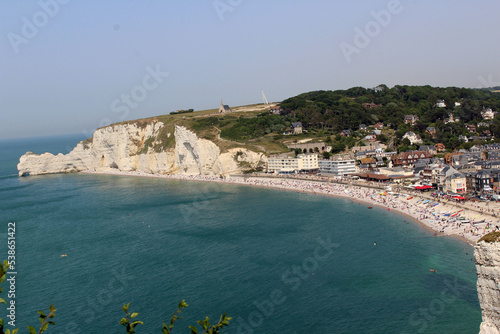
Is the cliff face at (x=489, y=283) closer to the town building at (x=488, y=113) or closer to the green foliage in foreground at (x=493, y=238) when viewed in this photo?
the green foliage in foreground at (x=493, y=238)

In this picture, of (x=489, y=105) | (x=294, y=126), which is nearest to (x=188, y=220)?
(x=294, y=126)

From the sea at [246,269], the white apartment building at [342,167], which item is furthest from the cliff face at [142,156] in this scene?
the sea at [246,269]

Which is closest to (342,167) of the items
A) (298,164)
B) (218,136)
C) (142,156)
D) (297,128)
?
(298,164)

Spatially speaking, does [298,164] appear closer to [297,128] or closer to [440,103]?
[297,128]

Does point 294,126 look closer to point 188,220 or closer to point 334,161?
point 334,161

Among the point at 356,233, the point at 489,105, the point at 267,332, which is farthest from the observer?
the point at 489,105

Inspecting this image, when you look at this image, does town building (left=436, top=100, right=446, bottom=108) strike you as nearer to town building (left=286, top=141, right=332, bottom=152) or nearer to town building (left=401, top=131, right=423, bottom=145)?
town building (left=401, top=131, right=423, bottom=145)

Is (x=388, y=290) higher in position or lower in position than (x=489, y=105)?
lower
